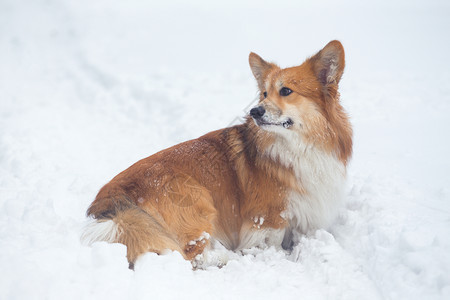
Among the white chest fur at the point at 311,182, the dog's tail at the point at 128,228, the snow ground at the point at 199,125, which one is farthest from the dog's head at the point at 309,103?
the dog's tail at the point at 128,228

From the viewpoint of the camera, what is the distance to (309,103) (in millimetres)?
2936

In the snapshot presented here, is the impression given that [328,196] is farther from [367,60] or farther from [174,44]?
[174,44]

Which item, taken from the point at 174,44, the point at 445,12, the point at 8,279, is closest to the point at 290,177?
the point at 8,279

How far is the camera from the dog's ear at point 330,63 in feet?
9.35

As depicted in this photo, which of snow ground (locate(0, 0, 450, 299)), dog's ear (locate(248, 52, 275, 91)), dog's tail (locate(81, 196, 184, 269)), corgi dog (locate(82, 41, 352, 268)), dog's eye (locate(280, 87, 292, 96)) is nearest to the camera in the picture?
snow ground (locate(0, 0, 450, 299))

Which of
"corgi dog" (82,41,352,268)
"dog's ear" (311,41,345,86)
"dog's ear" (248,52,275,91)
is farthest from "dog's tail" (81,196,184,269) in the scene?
"dog's ear" (311,41,345,86)

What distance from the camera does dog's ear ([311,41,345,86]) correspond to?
2.85 metres

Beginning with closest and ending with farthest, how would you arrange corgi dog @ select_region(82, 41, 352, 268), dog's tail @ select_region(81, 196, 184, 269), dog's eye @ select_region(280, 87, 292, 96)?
1. dog's tail @ select_region(81, 196, 184, 269)
2. corgi dog @ select_region(82, 41, 352, 268)
3. dog's eye @ select_region(280, 87, 292, 96)

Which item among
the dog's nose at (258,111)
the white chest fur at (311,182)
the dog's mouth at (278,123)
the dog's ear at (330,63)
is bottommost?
the white chest fur at (311,182)

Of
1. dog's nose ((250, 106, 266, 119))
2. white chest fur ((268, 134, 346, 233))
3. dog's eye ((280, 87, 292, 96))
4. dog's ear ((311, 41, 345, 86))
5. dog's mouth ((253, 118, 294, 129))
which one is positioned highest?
dog's ear ((311, 41, 345, 86))

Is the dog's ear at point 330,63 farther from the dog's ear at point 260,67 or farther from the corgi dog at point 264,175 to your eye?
the dog's ear at point 260,67

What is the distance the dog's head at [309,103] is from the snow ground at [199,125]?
0.81m

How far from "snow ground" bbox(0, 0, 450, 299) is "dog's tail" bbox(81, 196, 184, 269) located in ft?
0.30

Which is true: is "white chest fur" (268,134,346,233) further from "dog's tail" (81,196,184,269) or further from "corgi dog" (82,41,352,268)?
"dog's tail" (81,196,184,269)
